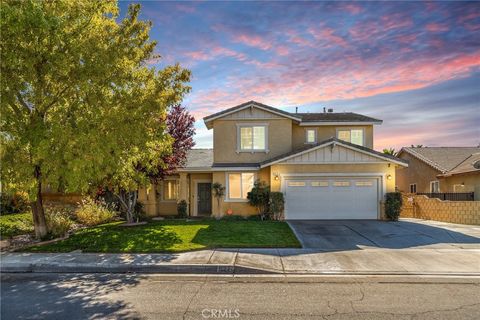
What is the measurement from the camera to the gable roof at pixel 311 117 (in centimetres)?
1919

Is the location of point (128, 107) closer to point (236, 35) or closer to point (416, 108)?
point (236, 35)

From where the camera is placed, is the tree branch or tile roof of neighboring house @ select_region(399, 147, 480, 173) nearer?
the tree branch

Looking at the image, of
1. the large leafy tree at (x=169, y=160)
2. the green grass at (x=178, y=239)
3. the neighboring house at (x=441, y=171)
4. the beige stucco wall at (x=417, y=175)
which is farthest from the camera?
the beige stucco wall at (x=417, y=175)

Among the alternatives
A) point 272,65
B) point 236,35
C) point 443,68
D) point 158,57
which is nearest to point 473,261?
point 443,68

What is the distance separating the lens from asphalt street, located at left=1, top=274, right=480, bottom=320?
18.8 feet

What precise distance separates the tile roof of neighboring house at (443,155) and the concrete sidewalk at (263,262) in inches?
674

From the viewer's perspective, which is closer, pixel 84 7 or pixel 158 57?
pixel 84 7

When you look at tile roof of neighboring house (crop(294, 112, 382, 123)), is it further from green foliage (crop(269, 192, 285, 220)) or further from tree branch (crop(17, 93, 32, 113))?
tree branch (crop(17, 93, 32, 113))

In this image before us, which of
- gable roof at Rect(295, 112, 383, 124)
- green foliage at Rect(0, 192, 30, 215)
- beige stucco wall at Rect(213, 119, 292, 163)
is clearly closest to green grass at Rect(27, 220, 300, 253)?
beige stucco wall at Rect(213, 119, 292, 163)

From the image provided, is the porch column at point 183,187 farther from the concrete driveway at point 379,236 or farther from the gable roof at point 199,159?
the concrete driveway at point 379,236

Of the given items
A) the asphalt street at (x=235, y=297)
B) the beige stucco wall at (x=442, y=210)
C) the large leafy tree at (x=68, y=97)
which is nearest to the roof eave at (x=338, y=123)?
the beige stucco wall at (x=442, y=210)

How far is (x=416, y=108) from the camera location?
1892 centimetres

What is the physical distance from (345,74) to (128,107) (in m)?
9.85

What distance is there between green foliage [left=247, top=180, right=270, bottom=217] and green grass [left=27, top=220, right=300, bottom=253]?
3.11m
